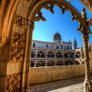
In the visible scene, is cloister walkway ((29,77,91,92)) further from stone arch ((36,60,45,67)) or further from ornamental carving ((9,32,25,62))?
stone arch ((36,60,45,67))

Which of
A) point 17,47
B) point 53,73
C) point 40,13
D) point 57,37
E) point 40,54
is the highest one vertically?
point 57,37

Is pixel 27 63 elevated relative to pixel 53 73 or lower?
elevated

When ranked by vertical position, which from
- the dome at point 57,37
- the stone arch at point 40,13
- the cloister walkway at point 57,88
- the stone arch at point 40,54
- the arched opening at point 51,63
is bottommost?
the arched opening at point 51,63

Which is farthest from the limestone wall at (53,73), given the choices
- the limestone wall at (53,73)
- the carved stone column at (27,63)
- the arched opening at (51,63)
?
the arched opening at (51,63)

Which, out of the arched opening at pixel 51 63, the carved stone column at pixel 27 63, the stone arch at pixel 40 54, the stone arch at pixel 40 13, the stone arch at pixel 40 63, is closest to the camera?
the carved stone column at pixel 27 63

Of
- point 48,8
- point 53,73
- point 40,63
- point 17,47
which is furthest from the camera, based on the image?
point 40,63

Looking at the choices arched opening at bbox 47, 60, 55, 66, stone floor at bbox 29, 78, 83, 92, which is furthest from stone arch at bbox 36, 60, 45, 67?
stone floor at bbox 29, 78, 83, 92

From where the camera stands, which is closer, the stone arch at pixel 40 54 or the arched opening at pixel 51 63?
the arched opening at pixel 51 63

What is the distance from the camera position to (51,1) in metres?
1.98

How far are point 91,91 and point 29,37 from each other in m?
2.46

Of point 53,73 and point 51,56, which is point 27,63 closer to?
point 53,73

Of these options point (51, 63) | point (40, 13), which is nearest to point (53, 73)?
point (40, 13)

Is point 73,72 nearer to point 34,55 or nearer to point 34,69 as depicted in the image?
point 34,69

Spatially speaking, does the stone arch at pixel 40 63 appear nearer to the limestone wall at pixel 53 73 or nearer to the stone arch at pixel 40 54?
the stone arch at pixel 40 54
